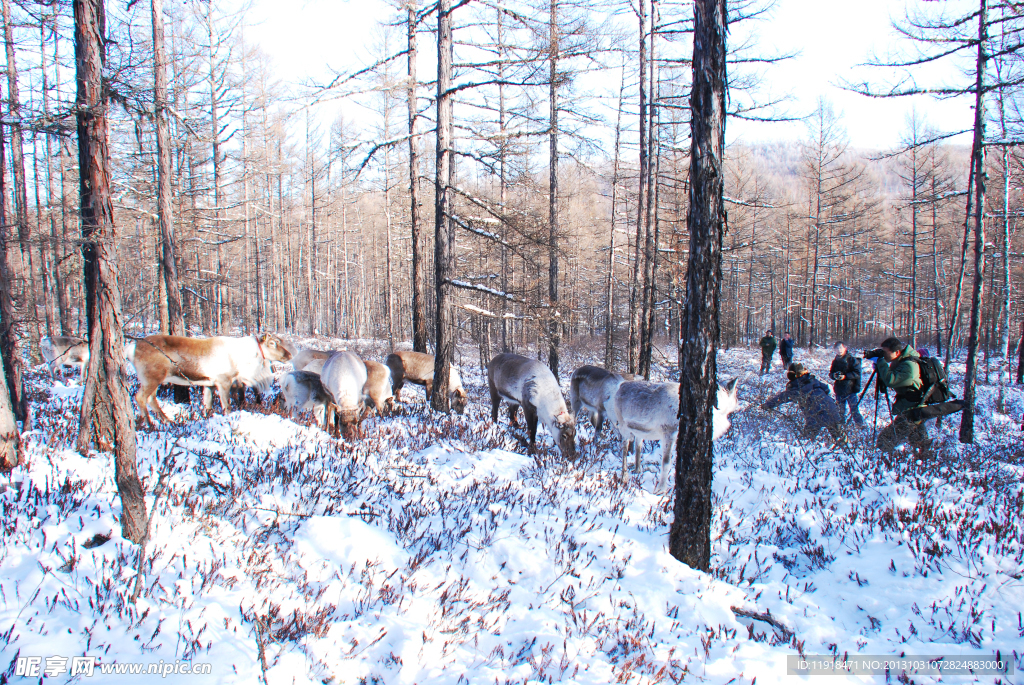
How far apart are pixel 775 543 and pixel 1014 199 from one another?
128 ft

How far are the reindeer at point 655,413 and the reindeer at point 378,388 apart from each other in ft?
14.9

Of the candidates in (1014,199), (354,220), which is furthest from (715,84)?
(354,220)

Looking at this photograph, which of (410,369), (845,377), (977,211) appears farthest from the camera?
(410,369)

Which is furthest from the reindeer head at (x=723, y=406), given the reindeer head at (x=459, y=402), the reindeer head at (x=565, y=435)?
the reindeer head at (x=459, y=402)

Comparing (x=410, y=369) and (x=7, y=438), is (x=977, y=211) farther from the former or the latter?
(x=7, y=438)

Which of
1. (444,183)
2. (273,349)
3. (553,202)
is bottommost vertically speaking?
(273,349)

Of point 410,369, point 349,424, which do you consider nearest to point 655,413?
point 349,424

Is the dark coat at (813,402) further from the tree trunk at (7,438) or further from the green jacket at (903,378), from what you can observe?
the tree trunk at (7,438)

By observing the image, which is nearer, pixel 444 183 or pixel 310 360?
pixel 444 183

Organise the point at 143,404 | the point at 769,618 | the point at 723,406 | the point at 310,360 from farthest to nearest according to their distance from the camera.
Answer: the point at 310,360, the point at 143,404, the point at 723,406, the point at 769,618

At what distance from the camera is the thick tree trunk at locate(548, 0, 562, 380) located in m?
8.18

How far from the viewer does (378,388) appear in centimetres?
955

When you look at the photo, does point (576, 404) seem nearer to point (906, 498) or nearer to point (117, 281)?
point (906, 498)

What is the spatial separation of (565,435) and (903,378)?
16.6 ft
